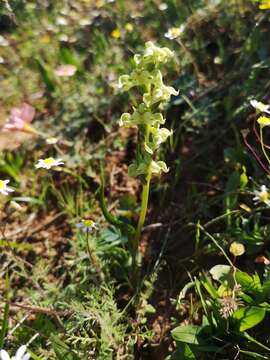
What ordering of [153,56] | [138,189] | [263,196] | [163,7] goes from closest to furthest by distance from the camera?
[153,56] → [263,196] → [138,189] → [163,7]

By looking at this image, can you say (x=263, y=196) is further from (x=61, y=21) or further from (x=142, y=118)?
(x=61, y=21)

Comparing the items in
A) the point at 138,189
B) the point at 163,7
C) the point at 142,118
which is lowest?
the point at 138,189

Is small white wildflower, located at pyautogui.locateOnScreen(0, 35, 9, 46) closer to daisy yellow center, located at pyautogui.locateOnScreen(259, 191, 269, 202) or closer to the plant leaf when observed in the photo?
daisy yellow center, located at pyautogui.locateOnScreen(259, 191, 269, 202)

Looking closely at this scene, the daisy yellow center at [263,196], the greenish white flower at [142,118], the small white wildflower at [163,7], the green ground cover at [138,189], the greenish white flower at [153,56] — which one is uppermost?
the greenish white flower at [153,56]

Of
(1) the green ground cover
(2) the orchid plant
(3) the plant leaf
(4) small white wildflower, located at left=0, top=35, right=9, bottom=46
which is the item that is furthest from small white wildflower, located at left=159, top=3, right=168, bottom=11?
(3) the plant leaf

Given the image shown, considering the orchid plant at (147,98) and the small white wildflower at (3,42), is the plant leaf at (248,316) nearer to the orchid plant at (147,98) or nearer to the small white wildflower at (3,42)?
the orchid plant at (147,98)

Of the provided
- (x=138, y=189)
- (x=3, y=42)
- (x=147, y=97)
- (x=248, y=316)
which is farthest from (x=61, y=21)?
(x=248, y=316)

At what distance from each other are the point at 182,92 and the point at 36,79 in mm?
1060

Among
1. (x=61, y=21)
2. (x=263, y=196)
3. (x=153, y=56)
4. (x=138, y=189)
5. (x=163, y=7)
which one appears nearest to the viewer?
(x=153, y=56)

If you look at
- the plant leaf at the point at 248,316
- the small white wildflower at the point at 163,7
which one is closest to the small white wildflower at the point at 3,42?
the small white wildflower at the point at 163,7

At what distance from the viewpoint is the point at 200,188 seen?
6.14 feet

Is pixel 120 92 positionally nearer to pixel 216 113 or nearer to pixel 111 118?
pixel 111 118

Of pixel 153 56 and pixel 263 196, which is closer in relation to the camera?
pixel 153 56

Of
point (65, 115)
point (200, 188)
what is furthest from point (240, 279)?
point (65, 115)
